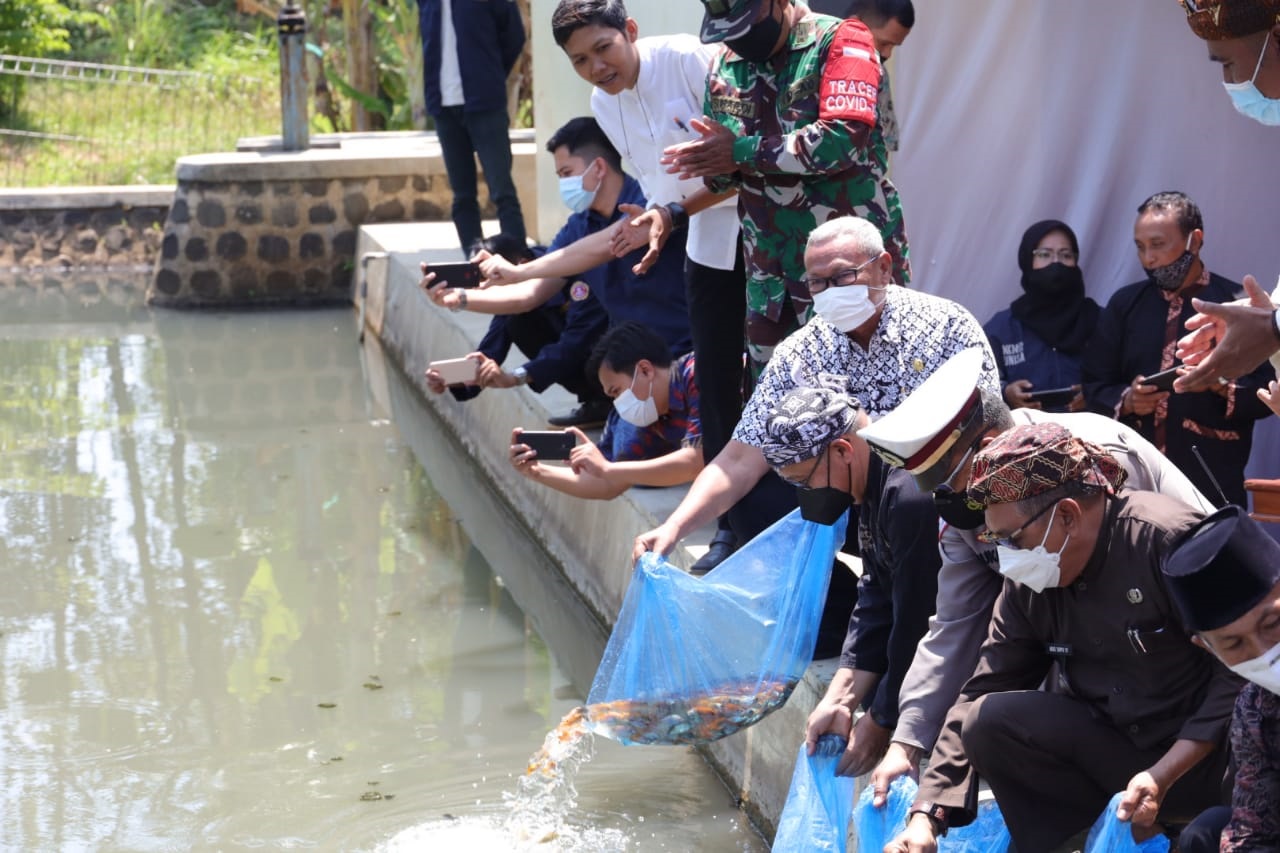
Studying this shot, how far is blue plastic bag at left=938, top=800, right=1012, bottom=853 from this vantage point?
3217mm

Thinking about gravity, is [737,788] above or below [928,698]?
below

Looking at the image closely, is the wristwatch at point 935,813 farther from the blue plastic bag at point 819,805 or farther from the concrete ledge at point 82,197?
the concrete ledge at point 82,197

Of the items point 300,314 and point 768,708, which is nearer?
point 768,708

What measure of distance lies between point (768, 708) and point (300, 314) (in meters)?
9.35

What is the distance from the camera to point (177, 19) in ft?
72.0

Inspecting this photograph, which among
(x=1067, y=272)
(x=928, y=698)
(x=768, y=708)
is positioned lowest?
(x=768, y=708)

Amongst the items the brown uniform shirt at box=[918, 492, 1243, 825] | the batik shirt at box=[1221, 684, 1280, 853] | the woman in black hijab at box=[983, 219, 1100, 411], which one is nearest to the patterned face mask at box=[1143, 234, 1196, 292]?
the woman in black hijab at box=[983, 219, 1100, 411]

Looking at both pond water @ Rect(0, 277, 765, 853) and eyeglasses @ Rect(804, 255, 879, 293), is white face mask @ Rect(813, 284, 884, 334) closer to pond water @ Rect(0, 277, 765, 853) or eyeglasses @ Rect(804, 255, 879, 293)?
eyeglasses @ Rect(804, 255, 879, 293)

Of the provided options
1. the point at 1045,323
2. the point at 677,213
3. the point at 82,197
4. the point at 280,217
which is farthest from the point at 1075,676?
the point at 82,197

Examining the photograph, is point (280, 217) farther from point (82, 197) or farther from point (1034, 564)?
point (1034, 564)

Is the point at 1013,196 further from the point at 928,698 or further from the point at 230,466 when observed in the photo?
the point at 230,466

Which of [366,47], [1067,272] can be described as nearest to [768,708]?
[1067,272]

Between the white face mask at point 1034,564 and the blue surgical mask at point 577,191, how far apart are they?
11.6ft

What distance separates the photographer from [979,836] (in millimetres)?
3246
